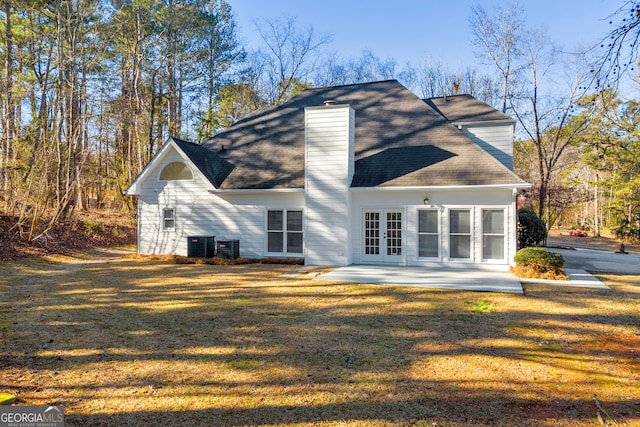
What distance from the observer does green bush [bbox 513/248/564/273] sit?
10453mm

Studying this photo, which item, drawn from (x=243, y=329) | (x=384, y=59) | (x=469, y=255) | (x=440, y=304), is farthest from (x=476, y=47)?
(x=243, y=329)

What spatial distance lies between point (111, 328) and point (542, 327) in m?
7.02

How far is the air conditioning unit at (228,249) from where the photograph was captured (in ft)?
46.3

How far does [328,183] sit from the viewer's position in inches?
508

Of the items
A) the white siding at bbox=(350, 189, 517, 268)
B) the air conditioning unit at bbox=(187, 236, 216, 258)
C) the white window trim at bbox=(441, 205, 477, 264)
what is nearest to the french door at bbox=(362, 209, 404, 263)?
the white siding at bbox=(350, 189, 517, 268)

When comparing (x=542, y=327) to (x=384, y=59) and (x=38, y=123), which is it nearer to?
(x=38, y=123)

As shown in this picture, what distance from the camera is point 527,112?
2762 centimetres

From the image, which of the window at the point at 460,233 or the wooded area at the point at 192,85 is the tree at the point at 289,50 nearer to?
the wooded area at the point at 192,85

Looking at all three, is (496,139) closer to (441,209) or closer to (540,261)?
(441,209)

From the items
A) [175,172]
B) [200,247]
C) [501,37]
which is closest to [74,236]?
[175,172]

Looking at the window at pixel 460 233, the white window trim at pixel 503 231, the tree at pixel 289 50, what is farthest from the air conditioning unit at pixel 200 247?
the tree at pixel 289 50

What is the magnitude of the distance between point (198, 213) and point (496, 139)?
11.9m

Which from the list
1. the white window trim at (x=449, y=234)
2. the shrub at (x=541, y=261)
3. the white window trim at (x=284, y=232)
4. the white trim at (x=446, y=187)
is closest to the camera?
the shrub at (x=541, y=261)

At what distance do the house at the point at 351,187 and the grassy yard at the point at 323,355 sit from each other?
11.7 feet
